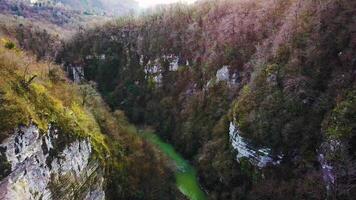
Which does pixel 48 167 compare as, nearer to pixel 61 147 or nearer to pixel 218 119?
pixel 61 147

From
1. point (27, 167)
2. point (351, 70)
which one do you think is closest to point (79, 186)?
point (27, 167)

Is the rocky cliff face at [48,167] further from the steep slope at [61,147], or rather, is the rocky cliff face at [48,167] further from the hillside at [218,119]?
the hillside at [218,119]

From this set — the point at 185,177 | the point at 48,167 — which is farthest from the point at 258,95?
the point at 48,167

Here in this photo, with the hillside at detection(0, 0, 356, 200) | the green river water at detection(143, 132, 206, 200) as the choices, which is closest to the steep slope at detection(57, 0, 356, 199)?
the hillside at detection(0, 0, 356, 200)

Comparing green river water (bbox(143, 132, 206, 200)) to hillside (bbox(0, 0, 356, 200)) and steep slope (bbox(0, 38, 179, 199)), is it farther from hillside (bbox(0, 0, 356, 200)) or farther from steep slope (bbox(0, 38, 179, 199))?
steep slope (bbox(0, 38, 179, 199))

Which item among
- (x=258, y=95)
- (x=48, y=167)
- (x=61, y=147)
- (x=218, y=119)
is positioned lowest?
(x=218, y=119)

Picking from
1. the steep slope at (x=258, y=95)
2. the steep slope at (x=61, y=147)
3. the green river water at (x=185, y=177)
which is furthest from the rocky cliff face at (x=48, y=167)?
the steep slope at (x=258, y=95)

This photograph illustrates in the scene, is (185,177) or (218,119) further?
(218,119)
